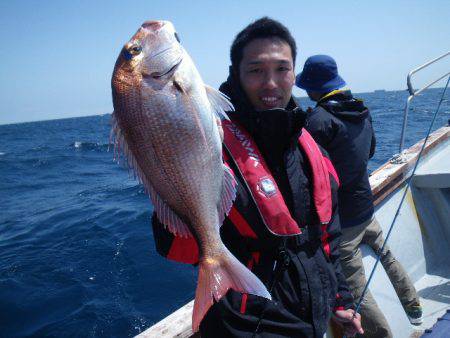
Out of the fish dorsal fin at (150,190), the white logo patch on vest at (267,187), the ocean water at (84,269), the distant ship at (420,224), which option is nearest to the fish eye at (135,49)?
the fish dorsal fin at (150,190)

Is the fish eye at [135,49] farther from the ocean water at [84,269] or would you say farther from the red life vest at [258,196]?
the ocean water at [84,269]

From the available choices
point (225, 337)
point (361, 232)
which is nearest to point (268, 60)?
point (225, 337)

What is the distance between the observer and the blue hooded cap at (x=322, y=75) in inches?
129

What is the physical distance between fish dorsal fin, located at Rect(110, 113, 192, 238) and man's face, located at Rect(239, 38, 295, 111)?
84 cm

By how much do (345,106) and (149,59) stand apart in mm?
2255

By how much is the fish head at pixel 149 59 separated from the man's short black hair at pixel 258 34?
63 centimetres

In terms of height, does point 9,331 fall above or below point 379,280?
below

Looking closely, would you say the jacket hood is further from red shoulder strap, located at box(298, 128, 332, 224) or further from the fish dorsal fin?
the fish dorsal fin

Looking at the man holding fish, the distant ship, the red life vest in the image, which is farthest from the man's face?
the distant ship

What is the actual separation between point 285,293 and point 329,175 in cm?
82

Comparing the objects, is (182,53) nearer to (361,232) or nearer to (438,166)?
(361,232)

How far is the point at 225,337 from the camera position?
1746 millimetres

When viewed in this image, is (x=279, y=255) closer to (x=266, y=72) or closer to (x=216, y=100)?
(x=216, y=100)

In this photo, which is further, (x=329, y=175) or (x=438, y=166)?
(x=438, y=166)
